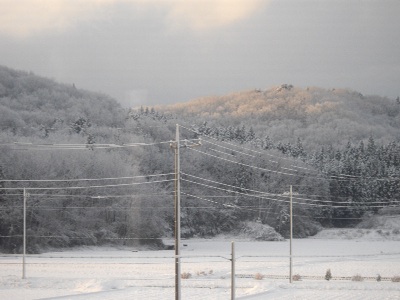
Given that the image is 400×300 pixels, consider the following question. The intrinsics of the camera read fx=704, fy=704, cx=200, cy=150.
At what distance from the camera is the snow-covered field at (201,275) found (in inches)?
1417

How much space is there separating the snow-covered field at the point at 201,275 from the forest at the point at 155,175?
4.76 m

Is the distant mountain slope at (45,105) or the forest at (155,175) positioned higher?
the distant mountain slope at (45,105)

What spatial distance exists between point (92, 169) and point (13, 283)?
3902 cm

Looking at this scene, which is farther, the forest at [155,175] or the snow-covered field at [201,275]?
the forest at [155,175]

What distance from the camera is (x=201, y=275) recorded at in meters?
46.2

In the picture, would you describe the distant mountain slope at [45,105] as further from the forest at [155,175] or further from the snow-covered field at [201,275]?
the snow-covered field at [201,275]

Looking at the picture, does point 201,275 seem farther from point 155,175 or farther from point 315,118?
point 315,118

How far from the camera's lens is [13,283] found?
3981 centimetres

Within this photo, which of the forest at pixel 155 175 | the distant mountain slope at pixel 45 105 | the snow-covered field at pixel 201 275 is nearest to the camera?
the snow-covered field at pixel 201 275

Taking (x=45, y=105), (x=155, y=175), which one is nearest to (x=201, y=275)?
(x=155, y=175)

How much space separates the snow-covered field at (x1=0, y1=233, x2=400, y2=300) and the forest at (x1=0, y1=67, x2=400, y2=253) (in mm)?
4758

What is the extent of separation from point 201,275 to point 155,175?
21.3 metres

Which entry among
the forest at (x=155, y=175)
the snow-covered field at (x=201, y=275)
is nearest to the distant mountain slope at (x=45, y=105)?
the forest at (x=155, y=175)

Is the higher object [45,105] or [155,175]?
[45,105]
